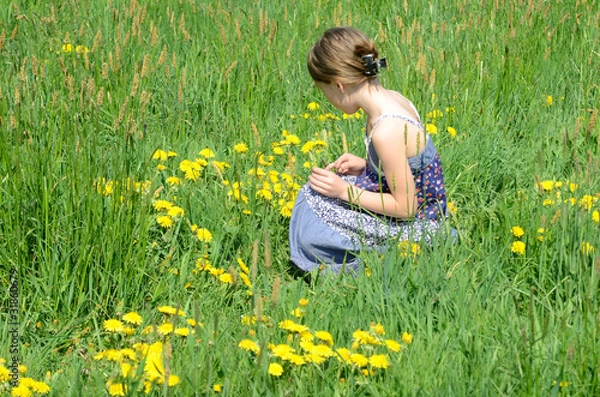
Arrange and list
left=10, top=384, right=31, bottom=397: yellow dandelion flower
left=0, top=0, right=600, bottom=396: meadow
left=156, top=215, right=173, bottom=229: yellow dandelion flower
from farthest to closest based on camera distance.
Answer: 1. left=156, top=215, right=173, bottom=229: yellow dandelion flower
2. left=0, top=0, right=600, bottom=396: meadow
3. left=10, top=384, right=31, bottom=397: yellow dandelion flower

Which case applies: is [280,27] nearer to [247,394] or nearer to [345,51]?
[345,51]

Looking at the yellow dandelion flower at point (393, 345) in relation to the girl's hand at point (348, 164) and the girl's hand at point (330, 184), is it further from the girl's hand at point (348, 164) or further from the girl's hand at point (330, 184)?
the girl's hand at point (348, 164)

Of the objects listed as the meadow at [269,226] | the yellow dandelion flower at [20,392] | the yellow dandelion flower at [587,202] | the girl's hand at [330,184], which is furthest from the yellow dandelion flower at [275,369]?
the yellow dandelion flower at [587,202]

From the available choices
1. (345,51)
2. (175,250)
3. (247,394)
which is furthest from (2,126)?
(247,394)

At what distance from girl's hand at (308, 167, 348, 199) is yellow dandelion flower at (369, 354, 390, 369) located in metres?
1.03

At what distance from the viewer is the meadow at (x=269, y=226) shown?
7.00 feet

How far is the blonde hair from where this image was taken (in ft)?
10.0

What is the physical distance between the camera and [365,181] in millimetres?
3234

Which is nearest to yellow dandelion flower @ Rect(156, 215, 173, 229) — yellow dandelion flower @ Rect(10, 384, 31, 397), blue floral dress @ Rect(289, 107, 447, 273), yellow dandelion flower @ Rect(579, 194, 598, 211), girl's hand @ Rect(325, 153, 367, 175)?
blue floral dress @ Rect(289, 107, 447, 273)

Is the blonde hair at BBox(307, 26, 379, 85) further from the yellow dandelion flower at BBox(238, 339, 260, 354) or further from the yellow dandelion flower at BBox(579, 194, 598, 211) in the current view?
the yellow dandelion flower at BBox(238, 339, 260, 354)

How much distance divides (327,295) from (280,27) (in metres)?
2.52

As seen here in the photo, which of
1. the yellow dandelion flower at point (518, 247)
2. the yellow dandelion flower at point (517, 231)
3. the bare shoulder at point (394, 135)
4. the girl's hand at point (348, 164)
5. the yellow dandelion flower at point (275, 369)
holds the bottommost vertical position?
the girl's hand at point (348, 164)

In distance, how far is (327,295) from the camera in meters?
2.76

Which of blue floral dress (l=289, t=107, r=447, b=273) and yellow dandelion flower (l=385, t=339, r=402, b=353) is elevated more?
yellow dandelion flower (l=385, t=339, r=402, b=353)
